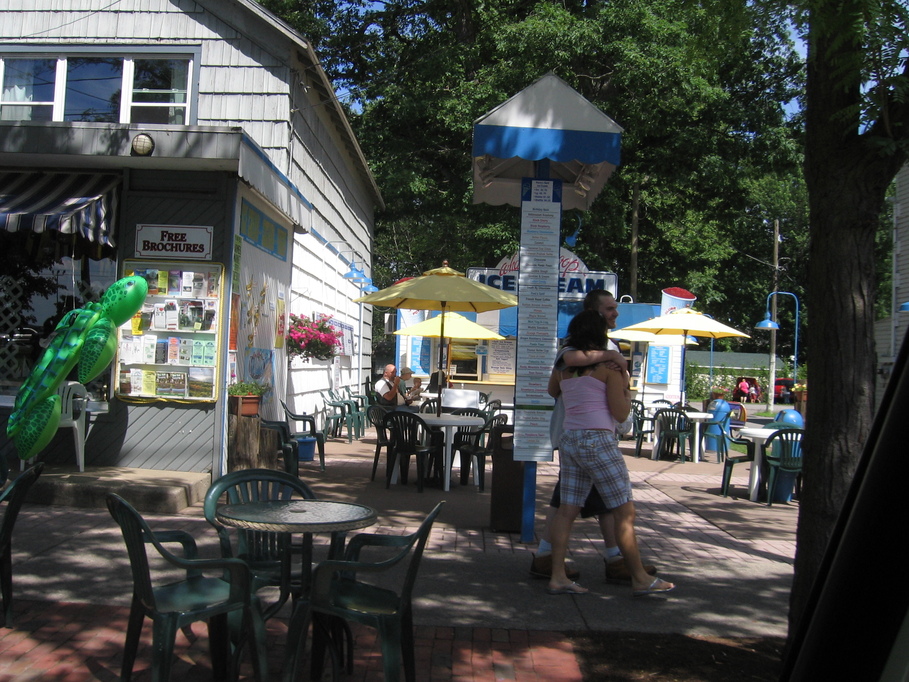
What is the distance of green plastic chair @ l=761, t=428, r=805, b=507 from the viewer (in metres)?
Answer: 9.89

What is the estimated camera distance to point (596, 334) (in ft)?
18.4

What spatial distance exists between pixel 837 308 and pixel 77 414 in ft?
24.0

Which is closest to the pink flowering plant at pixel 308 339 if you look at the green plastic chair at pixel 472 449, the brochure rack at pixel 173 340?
the green plastic chair at pixel 472 449

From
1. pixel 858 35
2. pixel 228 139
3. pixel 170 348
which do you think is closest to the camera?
pixel 858 35

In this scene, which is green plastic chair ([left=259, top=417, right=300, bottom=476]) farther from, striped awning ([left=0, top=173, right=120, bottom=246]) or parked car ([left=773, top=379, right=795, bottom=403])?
parked car ([left=773, top=379, right=795, bottom=403])

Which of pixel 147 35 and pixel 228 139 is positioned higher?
pixel 147 35

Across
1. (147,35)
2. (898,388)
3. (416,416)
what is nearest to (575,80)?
(147,35)

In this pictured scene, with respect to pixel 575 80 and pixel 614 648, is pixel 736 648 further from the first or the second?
pixel 575 80

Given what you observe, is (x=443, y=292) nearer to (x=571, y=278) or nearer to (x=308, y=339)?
(x=308, y=339)

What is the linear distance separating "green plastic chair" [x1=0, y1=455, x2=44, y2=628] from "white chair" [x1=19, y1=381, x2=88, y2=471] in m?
3.85

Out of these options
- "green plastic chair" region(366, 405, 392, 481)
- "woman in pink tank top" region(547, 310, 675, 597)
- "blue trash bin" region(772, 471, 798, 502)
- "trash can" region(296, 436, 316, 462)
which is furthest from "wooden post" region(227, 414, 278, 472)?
"blue trash bin" region(772, 471, 798, 502)

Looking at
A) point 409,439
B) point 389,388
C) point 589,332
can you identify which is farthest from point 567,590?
point 389,388

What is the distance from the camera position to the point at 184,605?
3.77 m

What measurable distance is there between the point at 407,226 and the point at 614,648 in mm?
33536
